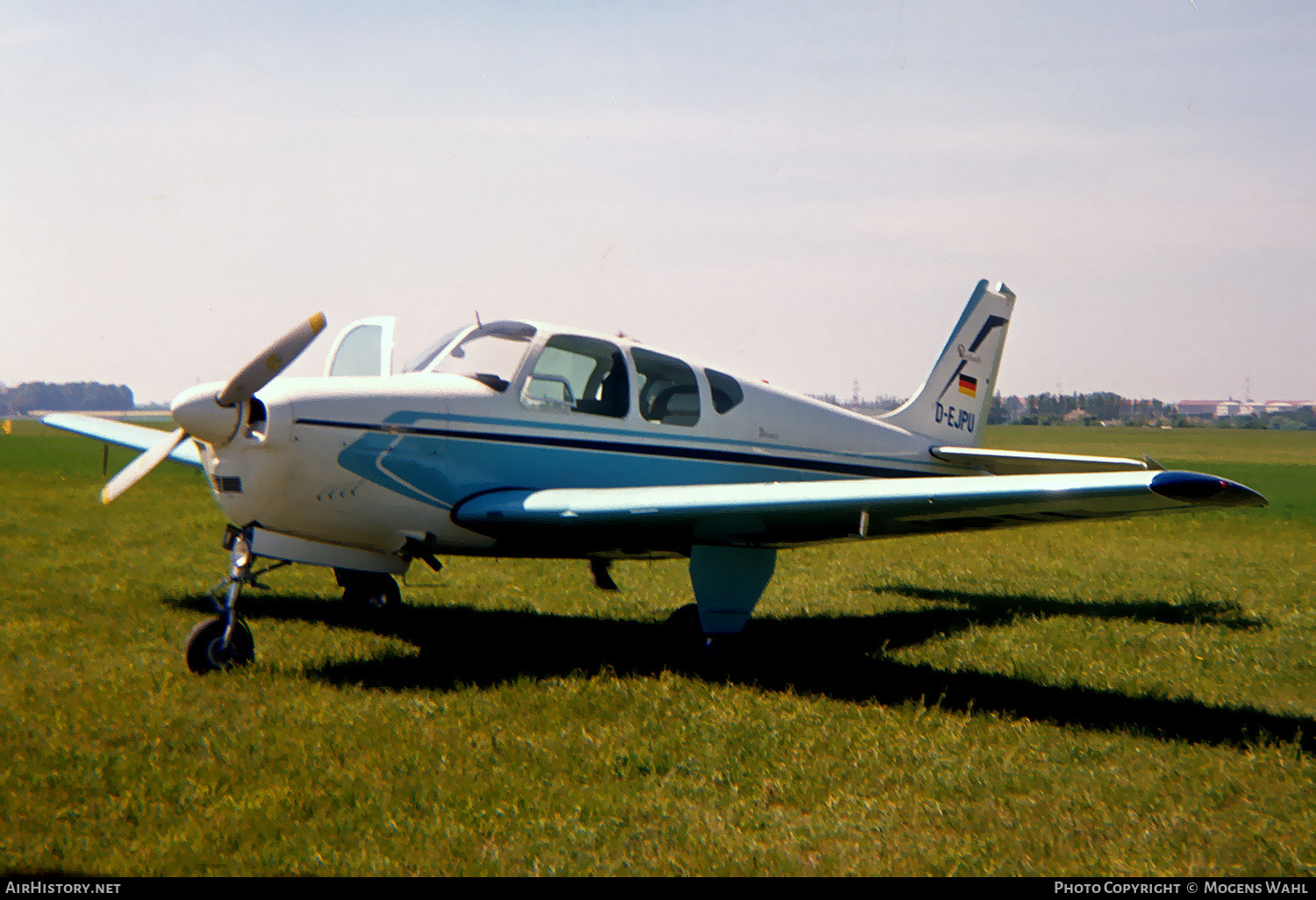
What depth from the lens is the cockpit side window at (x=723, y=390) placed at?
317 inches

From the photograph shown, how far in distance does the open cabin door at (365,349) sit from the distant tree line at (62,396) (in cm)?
18958

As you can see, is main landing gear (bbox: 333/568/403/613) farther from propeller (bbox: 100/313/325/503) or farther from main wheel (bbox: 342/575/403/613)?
propeller (bbox: 100/313/325/503)

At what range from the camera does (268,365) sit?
5.96 meters

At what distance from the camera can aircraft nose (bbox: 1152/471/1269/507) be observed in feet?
14.7

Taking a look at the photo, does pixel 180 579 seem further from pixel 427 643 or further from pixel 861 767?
pixel 861 767

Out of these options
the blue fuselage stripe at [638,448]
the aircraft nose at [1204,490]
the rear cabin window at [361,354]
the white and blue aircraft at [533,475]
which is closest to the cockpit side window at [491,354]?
the white and blue aircraft at [533,475]

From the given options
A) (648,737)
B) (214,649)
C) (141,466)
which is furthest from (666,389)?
(141,466)

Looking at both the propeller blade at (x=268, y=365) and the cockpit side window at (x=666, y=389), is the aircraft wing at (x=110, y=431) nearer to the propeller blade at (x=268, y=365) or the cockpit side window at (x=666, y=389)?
the propeller blade at (x=268, y=365)

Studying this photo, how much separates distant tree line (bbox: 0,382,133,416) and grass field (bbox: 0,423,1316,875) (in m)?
190

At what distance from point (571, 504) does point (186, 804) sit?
116 inches

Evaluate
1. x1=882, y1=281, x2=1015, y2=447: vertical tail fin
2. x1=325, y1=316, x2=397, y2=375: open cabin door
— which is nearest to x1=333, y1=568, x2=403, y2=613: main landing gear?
x1=325, y1=316, x2=397, y2=375: open cabin door

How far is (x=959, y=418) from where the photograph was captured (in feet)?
36.6

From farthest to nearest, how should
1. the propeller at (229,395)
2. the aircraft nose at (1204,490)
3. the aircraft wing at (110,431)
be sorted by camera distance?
the aircraft wing at (110,431)
the propeller at (229,395)
the aircraft nose at (1204,490)

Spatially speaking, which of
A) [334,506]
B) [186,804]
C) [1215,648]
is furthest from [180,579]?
[1215,648]
